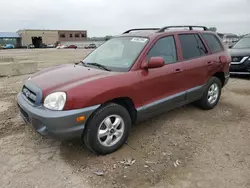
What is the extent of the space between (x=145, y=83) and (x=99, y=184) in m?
1.61

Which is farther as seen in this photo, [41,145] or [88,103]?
[41,145]

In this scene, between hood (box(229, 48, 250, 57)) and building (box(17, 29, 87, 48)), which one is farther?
building (box(17, 29, 87, 48))

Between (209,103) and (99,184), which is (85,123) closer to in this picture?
(99,184)

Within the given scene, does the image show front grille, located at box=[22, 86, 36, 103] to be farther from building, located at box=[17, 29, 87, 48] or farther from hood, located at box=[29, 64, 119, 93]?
building, located at box=[17, 29, 87, 48]

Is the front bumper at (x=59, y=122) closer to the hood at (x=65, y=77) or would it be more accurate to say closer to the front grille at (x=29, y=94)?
the front grille at (x=29, y=94)

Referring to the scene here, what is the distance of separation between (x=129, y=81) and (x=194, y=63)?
5.66ft

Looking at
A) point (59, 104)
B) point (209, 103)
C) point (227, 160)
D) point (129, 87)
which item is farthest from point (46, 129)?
point (209, 103)

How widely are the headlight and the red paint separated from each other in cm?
7

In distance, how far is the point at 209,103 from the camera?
5.10 metres

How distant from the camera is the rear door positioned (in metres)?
4.33

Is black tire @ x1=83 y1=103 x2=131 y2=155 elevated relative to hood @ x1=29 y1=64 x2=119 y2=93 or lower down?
lower down

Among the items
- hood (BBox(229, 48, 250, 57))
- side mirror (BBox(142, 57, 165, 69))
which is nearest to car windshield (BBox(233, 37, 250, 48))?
hood (BBox(229, 48, 250, 57))

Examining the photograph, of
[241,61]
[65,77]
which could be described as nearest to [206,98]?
[65,77]

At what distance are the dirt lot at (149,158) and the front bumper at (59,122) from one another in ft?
1.60
